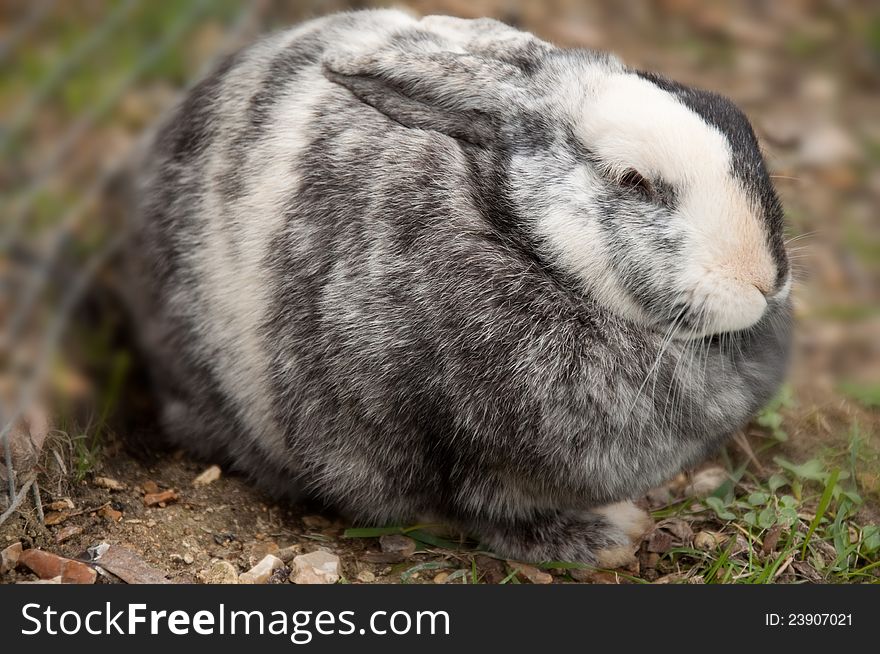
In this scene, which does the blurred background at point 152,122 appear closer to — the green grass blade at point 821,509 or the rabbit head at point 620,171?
the green grass blade at point 821,509

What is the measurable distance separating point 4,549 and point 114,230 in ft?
4.65

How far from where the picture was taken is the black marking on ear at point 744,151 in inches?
106

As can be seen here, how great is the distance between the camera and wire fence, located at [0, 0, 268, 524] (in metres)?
3.70

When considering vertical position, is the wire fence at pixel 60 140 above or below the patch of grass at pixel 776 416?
above

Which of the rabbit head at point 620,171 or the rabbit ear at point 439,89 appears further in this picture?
the rabbit ear at point 439,89

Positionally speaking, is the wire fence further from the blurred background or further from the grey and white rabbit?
the grey and white rabbit

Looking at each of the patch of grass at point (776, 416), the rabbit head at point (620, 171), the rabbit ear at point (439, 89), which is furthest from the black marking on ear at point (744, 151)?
the patch of grass at point (776, 416)

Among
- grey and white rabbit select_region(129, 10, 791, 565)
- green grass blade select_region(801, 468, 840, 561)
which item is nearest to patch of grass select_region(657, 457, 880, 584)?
green grass blade select_region(801, 468, 840, 561)

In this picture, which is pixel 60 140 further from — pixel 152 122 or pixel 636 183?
pixel 636 183

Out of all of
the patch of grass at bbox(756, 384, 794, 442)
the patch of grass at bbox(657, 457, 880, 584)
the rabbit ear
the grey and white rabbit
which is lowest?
the patch of grass at bbox(657, 457, 880, 584)

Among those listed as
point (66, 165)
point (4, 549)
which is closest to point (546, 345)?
point (4, 549)

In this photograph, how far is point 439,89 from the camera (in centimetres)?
292

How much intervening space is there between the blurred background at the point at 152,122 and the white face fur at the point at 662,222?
62cm

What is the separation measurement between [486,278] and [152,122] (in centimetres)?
195
